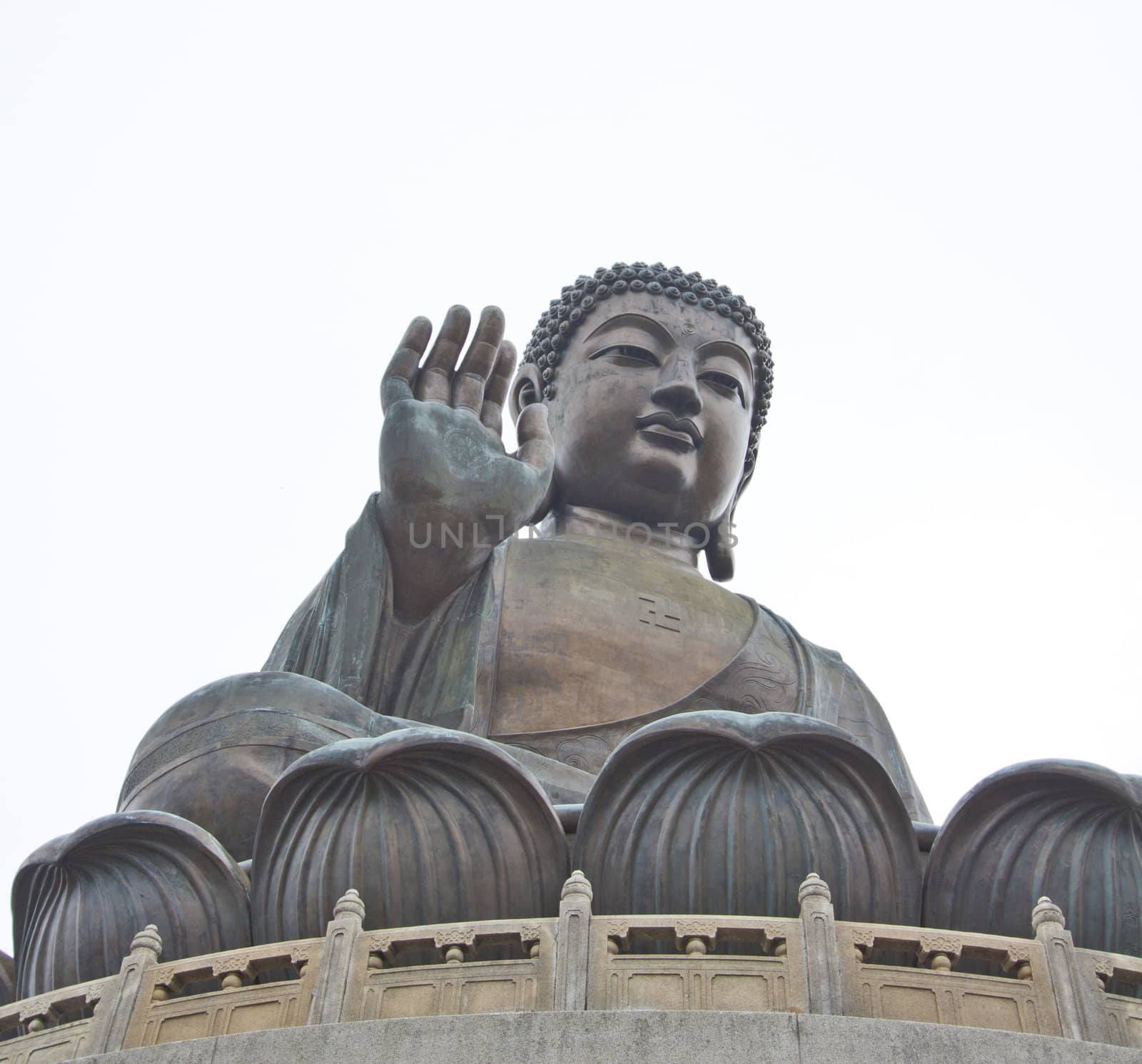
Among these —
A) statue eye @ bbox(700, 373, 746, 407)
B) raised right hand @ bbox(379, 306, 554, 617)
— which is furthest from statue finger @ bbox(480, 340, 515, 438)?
statue eye @ bbox(700, 373, 746, 407)

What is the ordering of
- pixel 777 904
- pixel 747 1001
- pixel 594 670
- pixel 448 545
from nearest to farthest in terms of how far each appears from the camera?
pixel 747 1001
pixel 777 904
pixel 448 545
pixel 594 670

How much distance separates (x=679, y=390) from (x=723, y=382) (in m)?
0.52

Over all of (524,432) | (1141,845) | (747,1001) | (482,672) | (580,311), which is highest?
(580,311)

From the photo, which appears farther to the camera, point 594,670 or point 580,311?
point 580,311

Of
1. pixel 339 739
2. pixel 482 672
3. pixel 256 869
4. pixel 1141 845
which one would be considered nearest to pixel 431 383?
pixel 482 672

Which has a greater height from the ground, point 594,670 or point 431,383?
point 431,383

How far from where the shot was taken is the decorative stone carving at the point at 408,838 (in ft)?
21.7

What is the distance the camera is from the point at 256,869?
678 centimetres

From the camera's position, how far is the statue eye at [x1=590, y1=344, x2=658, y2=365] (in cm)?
1146

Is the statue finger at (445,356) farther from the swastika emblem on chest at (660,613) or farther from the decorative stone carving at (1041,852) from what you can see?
the decorative stone carving at (1041,852)

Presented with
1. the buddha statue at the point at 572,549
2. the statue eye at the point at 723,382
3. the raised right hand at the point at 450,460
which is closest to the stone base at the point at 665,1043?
the buddha statue at the point at 572,549

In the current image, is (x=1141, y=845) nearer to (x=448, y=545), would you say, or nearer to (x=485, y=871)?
(x=485, y=871)

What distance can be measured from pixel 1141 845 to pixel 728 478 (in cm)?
517

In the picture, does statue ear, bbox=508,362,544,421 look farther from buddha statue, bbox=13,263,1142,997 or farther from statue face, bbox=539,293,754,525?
statue face, bbox=539,293,754,525
